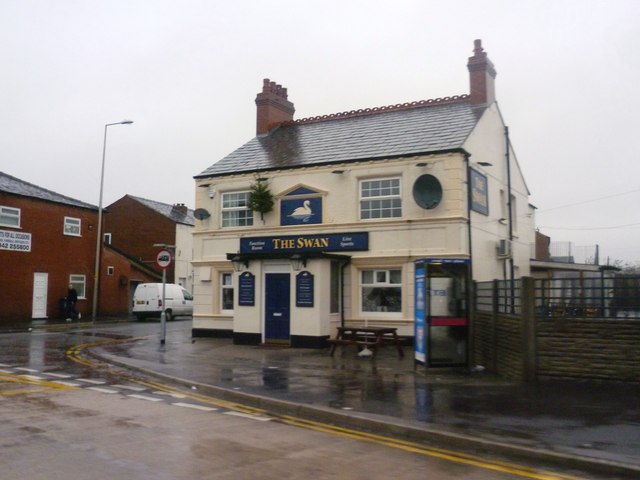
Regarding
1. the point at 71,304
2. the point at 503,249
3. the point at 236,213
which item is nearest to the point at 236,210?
the point at 236,213

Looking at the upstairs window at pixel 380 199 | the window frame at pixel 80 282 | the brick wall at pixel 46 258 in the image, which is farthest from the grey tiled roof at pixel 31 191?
the upstairs window at pixel 380 199

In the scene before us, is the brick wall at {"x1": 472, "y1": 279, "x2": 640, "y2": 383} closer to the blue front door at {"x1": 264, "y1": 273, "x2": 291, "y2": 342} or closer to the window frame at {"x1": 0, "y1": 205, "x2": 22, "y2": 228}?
the blue front door at {"x1": 264, "y1": 273, "x2": 291, "y2": 342}

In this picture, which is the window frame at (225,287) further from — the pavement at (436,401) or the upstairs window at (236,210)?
the pavement at (436,401)

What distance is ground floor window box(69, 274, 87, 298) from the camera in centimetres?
3588

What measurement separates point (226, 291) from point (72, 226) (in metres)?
17.4

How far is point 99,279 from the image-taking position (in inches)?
1486

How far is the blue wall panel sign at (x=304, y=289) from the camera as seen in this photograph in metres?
18.9

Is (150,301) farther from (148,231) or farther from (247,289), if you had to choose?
(148,231)

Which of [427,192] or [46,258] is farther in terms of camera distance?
[46,258]

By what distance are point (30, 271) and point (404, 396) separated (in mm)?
27936

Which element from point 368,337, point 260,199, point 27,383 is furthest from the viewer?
point 260,199

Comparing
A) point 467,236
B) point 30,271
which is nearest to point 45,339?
point 30,271

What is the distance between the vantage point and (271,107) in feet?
88.1

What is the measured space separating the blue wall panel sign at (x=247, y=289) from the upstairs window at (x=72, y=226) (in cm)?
1916
